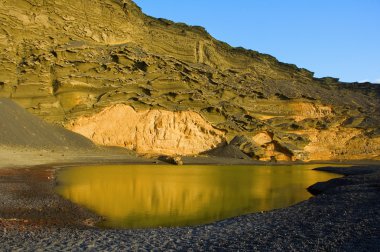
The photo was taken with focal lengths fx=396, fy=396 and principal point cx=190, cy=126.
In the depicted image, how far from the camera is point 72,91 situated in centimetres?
4275

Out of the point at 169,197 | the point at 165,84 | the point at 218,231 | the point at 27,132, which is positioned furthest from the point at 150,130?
the point at 218,231

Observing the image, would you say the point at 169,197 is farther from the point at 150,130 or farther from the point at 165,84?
the point at 165,84

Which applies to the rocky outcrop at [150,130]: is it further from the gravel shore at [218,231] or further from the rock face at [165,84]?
the gravel shore at [218,231]

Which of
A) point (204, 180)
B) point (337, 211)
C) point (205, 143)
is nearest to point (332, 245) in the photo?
point (337, 211)

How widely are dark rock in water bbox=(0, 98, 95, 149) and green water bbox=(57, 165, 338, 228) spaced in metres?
8.21

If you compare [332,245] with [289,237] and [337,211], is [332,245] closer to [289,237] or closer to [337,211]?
[289,237]

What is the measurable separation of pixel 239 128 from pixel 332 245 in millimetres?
42706

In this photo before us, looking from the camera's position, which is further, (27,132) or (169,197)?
(27,132)

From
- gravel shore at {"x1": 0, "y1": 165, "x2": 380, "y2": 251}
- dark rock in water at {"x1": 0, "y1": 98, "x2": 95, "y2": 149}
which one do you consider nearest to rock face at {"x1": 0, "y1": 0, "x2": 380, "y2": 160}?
dark rock in water at {"x1": 0, "y1": 98, "x2": 95, "y2": 149}

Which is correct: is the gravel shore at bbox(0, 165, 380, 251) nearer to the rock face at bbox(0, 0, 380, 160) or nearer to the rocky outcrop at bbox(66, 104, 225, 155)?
the rocky outcrop at bbox(66, 104, 225, 155)

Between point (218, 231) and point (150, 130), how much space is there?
36.7 meters

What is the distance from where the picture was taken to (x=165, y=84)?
48375mm

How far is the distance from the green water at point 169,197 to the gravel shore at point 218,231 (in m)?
1.35

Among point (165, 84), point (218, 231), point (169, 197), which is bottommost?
point (169, 197)
